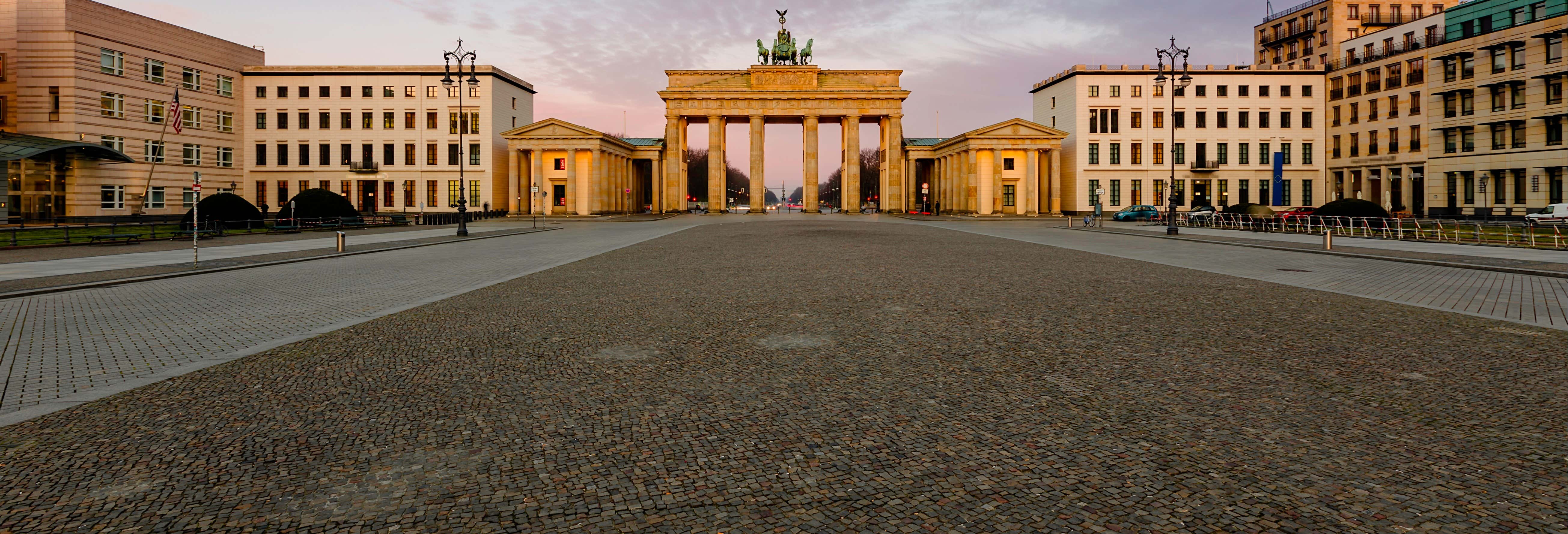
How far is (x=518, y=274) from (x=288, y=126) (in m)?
76.4

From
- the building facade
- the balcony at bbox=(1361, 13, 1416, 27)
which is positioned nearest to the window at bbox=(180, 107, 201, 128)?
the building facade

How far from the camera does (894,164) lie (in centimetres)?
9306

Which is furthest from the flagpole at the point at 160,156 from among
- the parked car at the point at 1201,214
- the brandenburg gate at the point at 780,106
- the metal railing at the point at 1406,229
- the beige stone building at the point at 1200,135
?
the beige stone building at the point at 1200,135

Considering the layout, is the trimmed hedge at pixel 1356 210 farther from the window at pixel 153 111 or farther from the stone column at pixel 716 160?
the window at pixel 153 111

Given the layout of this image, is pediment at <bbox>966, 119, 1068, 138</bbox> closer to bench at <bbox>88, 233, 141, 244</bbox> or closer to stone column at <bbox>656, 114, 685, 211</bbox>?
stone column at <bbox>656, 114, 685, 211</bbox>

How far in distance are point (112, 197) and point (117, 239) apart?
1598 inches

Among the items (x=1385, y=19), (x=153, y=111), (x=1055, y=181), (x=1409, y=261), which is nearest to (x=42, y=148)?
(x=153, y=111)

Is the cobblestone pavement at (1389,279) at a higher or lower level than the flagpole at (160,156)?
lower

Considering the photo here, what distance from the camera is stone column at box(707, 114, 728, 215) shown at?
92.1 meters

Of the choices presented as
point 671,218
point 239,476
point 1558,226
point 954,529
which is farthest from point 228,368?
point 671,218

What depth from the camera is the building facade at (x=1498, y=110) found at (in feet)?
197

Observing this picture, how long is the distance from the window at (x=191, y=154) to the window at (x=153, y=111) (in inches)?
109

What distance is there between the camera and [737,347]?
27.0ft

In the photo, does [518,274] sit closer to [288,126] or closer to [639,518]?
[639,518]
